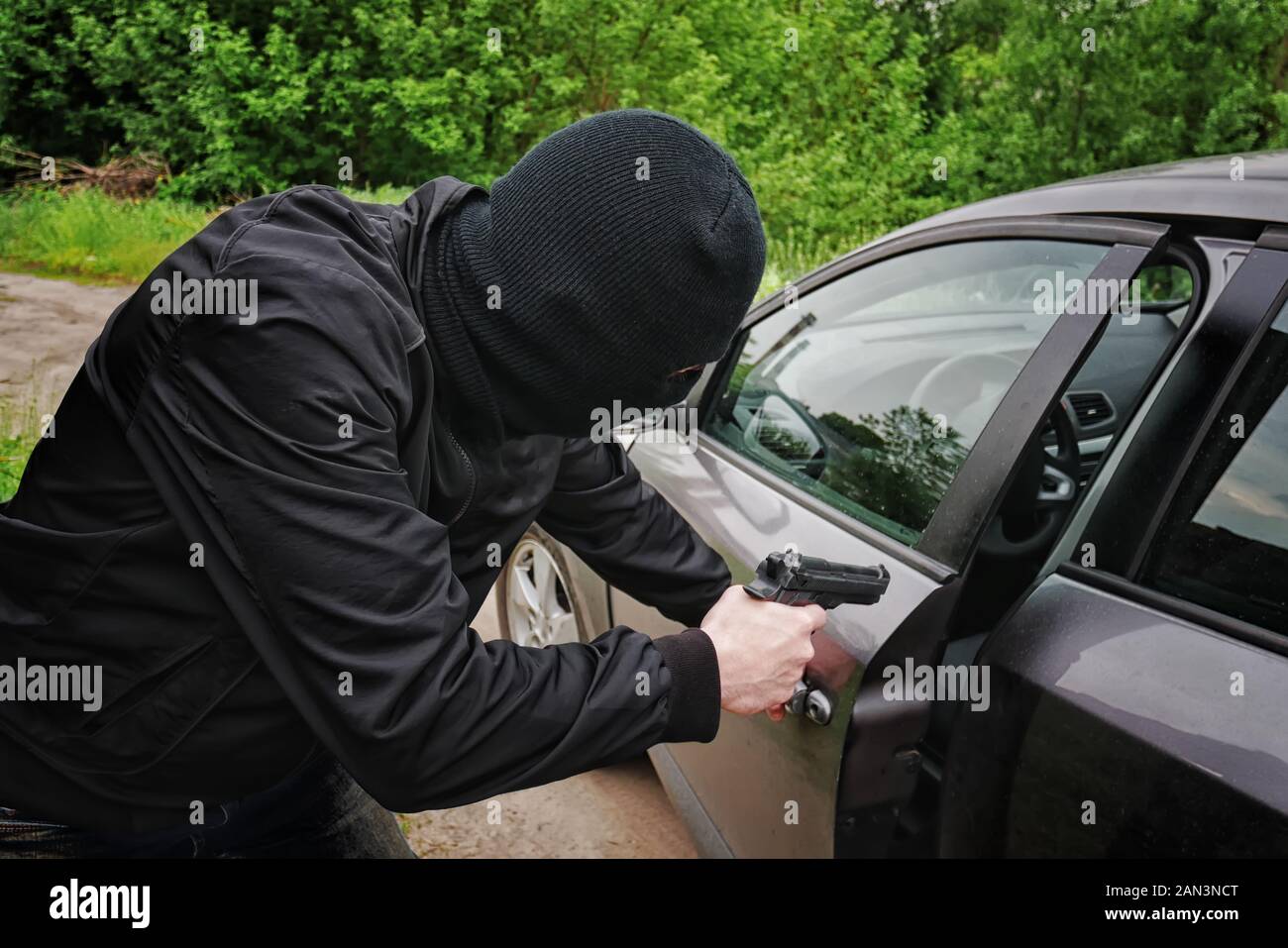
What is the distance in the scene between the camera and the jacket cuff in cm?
139

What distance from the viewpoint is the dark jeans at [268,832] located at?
1398 mm

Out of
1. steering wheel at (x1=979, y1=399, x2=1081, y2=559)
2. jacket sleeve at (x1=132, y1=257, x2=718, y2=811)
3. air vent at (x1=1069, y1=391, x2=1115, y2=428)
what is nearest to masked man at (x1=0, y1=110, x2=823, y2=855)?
jacket sleeve at (x1=132, y1=257, x2=718, y2=811)

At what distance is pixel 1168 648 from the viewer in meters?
1.38

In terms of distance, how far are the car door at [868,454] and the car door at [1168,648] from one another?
0.15 m

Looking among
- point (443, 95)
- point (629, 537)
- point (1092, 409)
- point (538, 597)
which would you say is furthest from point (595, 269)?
point (443, 95)

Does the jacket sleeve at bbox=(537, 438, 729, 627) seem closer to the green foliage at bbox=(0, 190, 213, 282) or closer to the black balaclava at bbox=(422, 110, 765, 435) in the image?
the black balaclava at bbox=(422, 110, 765, 435)

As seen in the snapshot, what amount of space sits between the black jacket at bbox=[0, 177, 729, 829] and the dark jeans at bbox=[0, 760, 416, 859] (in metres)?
0.04

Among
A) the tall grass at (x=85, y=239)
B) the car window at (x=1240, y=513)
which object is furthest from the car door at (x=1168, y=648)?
the tall grass at (x=85, y=239)

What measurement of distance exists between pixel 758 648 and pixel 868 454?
75cm

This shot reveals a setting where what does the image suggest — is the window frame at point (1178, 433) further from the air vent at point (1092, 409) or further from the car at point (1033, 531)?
the air vent at point (1092, 409)

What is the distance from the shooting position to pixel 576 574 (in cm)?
280
